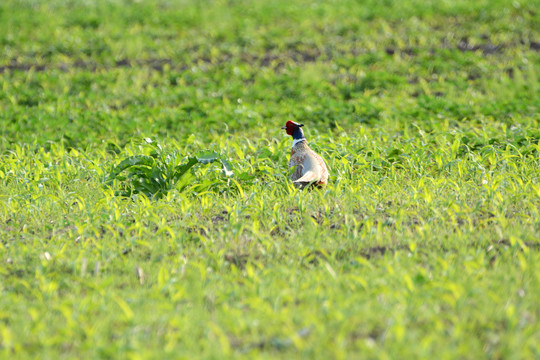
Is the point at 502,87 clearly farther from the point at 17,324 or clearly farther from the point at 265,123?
the point at 17,324

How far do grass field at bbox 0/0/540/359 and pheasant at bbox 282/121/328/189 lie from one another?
0.16 m

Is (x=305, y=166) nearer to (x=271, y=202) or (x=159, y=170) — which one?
(x=271, y=202)

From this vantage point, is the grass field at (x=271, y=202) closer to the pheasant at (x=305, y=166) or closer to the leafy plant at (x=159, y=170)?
the leafy plant at (x=159, y=170)

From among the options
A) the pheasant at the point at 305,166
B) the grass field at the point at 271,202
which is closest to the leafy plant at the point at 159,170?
the grass field at the point at 271,202

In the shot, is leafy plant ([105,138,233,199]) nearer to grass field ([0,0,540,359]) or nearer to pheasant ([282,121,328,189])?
grass field ([0,0,540,359])

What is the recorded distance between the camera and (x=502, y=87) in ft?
35.6

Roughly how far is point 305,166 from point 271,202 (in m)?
0.58

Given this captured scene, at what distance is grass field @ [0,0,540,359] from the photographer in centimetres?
351

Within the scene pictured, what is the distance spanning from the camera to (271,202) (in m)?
5.86

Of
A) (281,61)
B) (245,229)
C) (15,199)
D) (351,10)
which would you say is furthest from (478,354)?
(351,10)

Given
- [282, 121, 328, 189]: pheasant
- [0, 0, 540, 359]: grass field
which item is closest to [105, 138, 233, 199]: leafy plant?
[0, 0, 540, 359]: grass field

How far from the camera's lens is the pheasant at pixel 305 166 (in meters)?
5.99

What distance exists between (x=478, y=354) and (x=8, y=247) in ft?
12.2

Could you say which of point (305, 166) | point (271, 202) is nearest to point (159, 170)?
point (271, 202)
